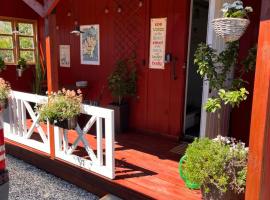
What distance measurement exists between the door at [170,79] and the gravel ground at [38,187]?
1623 mm

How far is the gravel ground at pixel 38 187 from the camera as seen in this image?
2832mm

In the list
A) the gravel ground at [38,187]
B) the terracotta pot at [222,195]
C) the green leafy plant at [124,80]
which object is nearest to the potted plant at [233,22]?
the terracotta pot at [222,195]

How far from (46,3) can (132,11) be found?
1.60 meters

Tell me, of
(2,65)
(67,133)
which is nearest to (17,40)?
(2,65)

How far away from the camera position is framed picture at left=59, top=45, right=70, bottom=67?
525 cm

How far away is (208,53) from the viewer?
2.31 m

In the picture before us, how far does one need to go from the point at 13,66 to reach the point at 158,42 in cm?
331

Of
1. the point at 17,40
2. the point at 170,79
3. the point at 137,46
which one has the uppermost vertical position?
the point at 17,40

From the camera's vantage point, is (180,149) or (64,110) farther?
(180,149)

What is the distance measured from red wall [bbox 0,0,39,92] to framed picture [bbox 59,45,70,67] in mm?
950

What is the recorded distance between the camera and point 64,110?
281 cm

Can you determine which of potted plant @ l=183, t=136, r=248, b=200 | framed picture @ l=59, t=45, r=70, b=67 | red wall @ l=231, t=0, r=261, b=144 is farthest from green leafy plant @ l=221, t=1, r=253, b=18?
framed picture @ l=59, t=45, r=70, b=67

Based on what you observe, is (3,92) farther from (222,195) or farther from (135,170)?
(222,195)

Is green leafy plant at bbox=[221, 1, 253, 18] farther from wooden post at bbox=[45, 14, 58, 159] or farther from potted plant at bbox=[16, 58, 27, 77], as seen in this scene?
potted plant at bbox=[16, 58, 27, 77]
